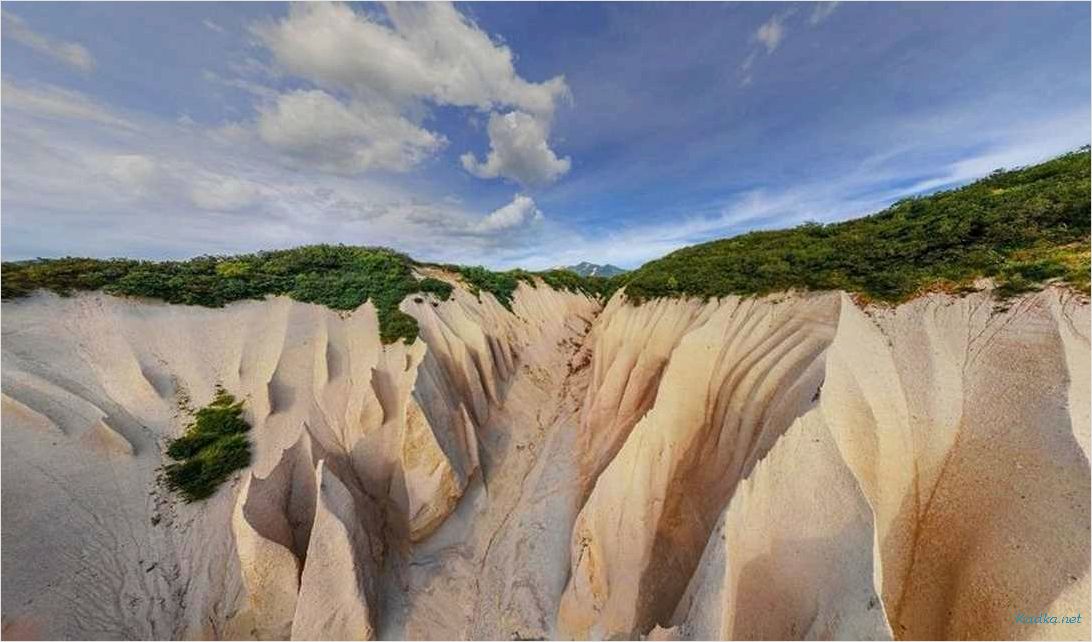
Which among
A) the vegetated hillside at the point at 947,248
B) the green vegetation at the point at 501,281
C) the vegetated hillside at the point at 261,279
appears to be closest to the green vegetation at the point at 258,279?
the vegetated hillside at the point at 261,279

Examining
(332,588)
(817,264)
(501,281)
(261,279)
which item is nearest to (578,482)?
(332,588)

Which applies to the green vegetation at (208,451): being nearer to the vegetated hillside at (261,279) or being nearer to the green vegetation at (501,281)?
the vegetated hillside at (261,279)

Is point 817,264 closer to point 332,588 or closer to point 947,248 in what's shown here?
point 947,248

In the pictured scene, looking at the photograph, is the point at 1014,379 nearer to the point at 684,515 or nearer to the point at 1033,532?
the point at 1033,532

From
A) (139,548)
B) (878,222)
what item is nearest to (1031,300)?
(878,222)

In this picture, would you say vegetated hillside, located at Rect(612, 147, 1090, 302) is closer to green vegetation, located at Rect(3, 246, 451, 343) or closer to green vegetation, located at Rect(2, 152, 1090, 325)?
green vegetation, located at Rect(2, 152, 1090, 325)

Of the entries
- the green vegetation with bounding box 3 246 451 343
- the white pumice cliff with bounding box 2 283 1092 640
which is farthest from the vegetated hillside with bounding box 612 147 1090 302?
the green vegetation with bounding box 3 246 451 343
